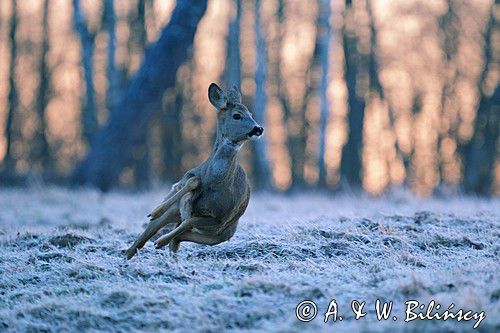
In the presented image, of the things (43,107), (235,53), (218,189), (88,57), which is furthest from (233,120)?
→ (43,107)

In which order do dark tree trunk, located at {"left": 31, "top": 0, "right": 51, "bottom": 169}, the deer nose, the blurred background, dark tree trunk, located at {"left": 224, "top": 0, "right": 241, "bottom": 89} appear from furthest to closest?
dark tree trunk, located at {"left": 31, "top": 0, "right": 51, "bottom": 169} → the blurred background → dark tree trunk, located at {"left": 224, "top": 0, "right": 241, "bottom": 89} → the deer nose

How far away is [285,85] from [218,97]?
26.8 meters

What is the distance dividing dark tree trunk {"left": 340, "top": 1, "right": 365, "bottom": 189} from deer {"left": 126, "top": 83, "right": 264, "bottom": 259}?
17882 mm

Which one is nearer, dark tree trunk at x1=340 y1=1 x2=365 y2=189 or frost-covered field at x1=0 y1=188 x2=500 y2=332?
frost-covered field at x1=0 y1=188 x2=500 y2=332

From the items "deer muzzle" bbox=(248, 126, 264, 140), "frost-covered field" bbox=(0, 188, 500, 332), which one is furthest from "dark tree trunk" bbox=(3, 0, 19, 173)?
"deer muzzle" bbox=(248, 126, 264, 140)

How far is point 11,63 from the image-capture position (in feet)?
108

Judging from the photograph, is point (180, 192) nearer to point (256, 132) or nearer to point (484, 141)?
point (256, 132)

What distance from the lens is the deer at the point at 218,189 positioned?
23.4ft

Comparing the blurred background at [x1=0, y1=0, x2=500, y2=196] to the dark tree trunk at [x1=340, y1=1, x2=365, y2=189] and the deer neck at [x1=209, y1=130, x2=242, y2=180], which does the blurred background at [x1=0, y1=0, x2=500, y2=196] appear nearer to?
the dark tree trunk at [x1=340, y1=1, x2=365, y2=189]

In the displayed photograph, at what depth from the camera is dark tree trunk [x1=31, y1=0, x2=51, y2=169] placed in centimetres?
3225

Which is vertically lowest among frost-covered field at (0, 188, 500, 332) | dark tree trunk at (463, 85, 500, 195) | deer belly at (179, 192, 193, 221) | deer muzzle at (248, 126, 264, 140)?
dark tree trunk at (463, 85, 500, 195)

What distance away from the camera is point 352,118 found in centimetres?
2622

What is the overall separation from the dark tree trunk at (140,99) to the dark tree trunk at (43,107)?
47.5 ft

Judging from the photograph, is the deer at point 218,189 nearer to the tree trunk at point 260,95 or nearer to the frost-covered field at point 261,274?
the frost-covered field at point 261,274
